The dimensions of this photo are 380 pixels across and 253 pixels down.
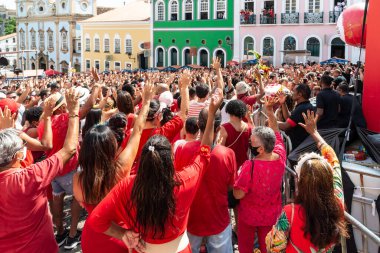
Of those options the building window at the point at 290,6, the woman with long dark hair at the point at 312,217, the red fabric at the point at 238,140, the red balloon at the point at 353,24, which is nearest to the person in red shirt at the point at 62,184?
the red fabric at the point at 238,140

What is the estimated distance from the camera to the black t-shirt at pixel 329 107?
20.0 ft

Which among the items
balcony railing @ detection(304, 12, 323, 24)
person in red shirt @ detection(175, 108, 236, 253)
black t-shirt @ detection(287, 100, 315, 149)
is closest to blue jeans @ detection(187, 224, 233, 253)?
person in red shirt @ detection(175, 108, 236, 253)

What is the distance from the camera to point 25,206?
10.5ft

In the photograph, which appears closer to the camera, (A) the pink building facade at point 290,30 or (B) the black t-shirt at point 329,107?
(B) the black t-shirt at point 329,107

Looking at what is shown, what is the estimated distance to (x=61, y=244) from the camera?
5.10 meters

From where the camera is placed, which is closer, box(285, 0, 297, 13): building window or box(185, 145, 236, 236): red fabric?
box(185, 145, 236, 236): red fabric

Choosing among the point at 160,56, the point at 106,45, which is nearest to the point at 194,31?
the point at 160,56

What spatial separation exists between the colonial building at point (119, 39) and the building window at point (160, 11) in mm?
1703

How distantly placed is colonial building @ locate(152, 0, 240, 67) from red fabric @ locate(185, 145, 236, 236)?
30883 mm

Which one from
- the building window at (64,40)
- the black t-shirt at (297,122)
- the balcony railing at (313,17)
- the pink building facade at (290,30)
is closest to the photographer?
the black t-shirt at (297,122)

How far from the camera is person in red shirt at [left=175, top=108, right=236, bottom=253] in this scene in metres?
3.81

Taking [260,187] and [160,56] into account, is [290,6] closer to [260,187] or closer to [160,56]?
[160,56]

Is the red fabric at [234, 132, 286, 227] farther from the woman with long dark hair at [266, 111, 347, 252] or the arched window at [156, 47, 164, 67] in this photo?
the arched window at [156, 47, 164, 67]

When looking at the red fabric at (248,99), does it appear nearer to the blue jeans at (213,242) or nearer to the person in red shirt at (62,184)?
the person in red shirt at (62,184)
